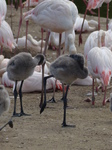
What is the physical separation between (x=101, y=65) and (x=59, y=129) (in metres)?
1.53

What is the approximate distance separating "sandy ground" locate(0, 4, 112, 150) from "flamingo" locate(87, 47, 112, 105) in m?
0.41

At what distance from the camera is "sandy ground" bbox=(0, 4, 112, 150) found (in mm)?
4250

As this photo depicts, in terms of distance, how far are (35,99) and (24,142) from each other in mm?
2417

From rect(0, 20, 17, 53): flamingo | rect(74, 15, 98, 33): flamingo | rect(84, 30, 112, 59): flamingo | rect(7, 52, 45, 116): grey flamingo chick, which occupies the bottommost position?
rect(74, 15, 98, 33): flamingo

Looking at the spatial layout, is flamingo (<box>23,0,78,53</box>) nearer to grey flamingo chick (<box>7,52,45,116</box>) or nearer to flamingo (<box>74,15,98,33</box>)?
grey flamingo chick (<box>7,52,45,116</box>)

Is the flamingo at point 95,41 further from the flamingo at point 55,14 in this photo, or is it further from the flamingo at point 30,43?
the flamingo at point 30,43

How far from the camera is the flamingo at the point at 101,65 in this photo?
6020 millimetres

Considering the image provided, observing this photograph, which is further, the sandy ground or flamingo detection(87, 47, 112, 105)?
flamingo detection(87, 47, 112, 105)

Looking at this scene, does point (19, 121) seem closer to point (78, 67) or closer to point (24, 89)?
point (78, 67)

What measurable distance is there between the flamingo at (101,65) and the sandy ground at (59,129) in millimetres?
414

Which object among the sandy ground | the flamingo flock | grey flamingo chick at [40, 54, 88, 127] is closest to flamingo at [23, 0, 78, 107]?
the flamingo flock

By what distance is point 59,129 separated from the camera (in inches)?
191

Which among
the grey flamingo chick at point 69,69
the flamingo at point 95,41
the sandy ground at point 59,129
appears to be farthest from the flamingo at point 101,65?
the grey flamingo chick at point 69,69


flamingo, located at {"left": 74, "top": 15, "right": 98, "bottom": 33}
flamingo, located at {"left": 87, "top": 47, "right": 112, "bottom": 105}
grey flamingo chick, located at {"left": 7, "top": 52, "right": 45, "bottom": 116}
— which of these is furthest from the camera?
flamingo, located at {"left": 74, "top": 15, "right": 98, "bottom": 33}
